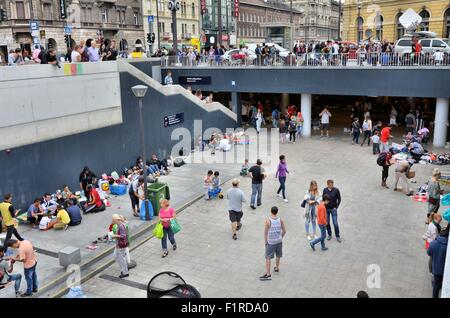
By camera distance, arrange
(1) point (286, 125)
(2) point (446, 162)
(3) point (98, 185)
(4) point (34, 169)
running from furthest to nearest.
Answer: (1) point (286, 125)
(2) point (446, 162)
(3) point (98, 185)
(4) point (34, 169)

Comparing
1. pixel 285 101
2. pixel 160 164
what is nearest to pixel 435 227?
pixel 160 164

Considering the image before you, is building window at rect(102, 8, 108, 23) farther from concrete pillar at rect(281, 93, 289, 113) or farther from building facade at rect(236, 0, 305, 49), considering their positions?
concrete pillar at rect(281, 93, 289, 113)

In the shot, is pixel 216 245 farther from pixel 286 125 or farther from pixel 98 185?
pixel 286 125

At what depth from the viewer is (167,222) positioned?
1080 cm

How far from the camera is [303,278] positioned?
976 centimetres

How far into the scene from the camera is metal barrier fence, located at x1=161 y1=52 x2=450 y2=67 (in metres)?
21.0

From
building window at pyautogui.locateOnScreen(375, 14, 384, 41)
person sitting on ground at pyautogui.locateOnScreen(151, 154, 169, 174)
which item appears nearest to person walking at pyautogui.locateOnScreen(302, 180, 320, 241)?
person sitting on ground at pyautogui.locateOnScreen(151, 154, 169, 174)

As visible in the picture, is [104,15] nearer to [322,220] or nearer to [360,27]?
[360,27]

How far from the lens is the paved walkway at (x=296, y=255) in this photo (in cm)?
942

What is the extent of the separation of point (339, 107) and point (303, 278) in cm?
2596

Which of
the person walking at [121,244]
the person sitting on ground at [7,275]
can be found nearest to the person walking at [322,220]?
the person walking at [121,244]

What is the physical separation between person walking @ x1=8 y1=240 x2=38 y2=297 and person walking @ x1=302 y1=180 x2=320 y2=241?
20.6 feet

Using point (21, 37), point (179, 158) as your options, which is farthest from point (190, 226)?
point (21, 37)

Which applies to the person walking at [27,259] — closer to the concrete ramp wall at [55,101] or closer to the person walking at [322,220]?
the concrete ramp wall at [55,101]
